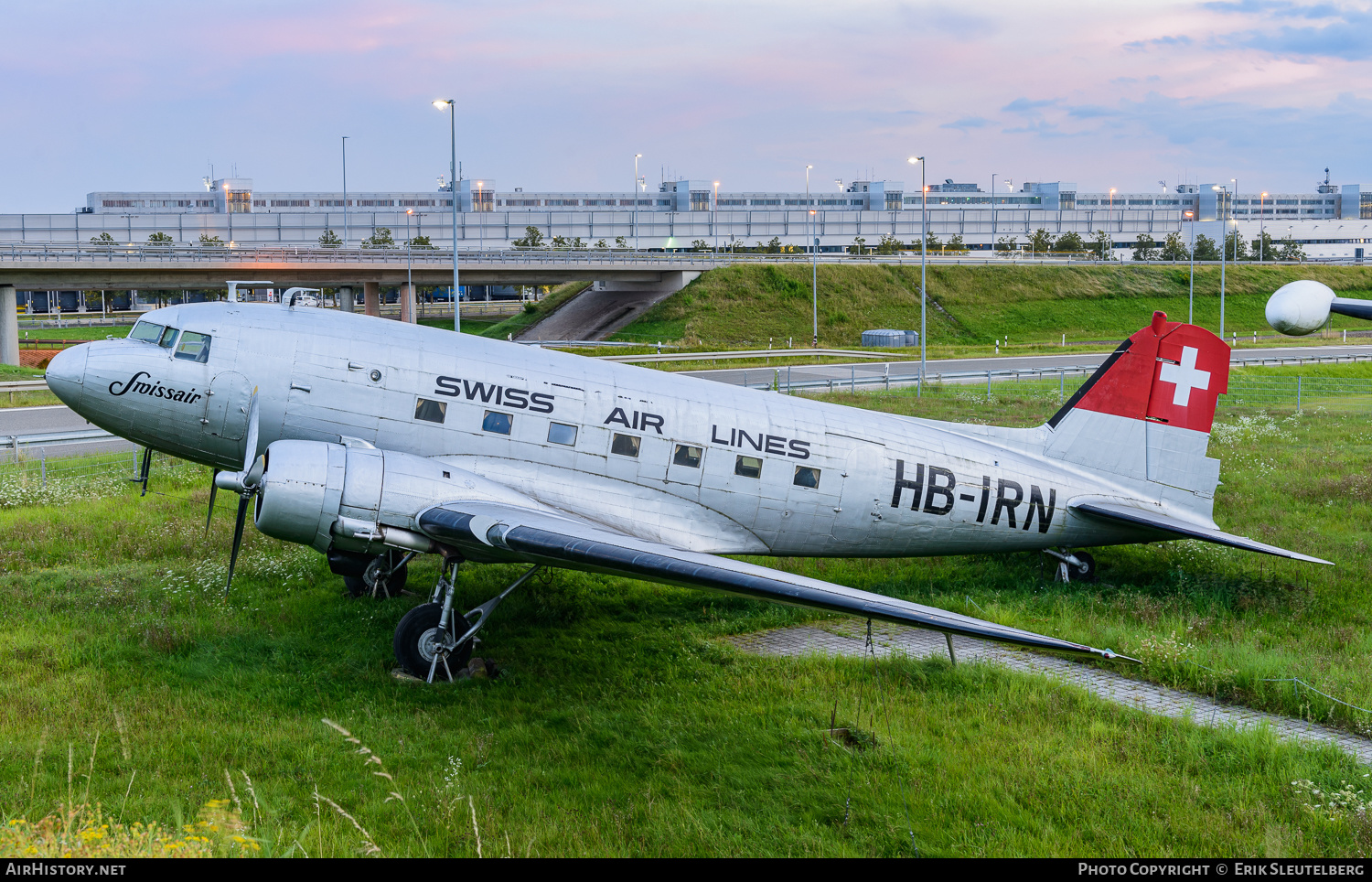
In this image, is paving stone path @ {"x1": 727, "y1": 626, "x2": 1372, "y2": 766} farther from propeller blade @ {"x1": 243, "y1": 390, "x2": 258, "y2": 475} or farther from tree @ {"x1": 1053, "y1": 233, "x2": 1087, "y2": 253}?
tree @ {"x1": 1053, "y1": 233, "x2": 1087, "y2": 253}

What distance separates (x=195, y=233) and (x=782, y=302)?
74705 millimetres

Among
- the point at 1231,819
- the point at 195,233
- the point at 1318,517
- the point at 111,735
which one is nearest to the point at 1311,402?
the point at 1318,517

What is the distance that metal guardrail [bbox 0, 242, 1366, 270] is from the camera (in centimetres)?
6191

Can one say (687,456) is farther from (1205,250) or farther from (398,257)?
(1205,250)

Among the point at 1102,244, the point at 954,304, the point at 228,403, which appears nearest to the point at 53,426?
the point at 228,403

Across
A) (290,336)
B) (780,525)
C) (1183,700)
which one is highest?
(290,336)

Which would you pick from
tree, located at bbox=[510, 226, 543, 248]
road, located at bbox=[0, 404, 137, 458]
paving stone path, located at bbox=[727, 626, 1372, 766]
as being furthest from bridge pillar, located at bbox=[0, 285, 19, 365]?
tree, located at bbox=[510, 226, 543, 248]

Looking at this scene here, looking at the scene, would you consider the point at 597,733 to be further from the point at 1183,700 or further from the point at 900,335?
the point at 900,335

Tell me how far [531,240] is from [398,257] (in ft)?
150

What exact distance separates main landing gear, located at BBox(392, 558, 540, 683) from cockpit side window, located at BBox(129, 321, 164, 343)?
571 cm

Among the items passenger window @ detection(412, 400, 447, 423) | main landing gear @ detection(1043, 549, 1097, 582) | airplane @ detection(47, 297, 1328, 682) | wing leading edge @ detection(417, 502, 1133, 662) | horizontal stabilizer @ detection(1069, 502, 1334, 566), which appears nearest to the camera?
wing leading edge @ detection(417, 502, 1133, 662)

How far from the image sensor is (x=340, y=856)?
855cm

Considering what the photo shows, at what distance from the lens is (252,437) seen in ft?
43.7

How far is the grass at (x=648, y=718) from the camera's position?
9.44 m
